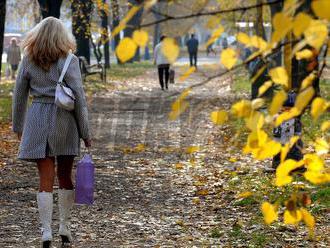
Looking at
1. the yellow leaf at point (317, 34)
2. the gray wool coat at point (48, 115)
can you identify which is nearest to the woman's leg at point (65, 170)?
the gray wool coat at point (48, 115)

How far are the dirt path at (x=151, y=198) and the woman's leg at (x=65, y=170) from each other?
51cm

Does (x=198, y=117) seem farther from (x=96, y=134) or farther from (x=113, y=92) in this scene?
(x=113, y=92)

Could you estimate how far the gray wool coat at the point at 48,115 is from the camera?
7180 mm

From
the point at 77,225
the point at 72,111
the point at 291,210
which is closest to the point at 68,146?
the point at 72,111

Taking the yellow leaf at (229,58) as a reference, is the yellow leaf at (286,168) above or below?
below

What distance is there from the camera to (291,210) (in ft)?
13.0

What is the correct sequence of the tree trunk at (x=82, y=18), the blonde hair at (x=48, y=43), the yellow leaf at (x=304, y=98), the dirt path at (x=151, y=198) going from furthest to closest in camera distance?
1. the tree trunk at (x=82, y=18)
2. the dirt path at (x=151, y=198)
3. the blonde hair at (x=48, y=43)
4. the yellow leaf at (x=304, y=98)

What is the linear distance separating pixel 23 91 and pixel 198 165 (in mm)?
5791

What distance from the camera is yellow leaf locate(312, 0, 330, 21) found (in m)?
2.81

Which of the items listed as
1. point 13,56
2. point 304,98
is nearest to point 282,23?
point 304,98

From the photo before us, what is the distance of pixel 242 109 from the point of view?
11.2ft

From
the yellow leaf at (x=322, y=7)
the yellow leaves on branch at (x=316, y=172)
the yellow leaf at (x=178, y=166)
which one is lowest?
the yellow leaf at (x=178, y=166)

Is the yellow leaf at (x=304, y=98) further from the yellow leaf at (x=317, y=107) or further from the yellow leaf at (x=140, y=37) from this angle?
the yellow leaf at (x=140, y=37)

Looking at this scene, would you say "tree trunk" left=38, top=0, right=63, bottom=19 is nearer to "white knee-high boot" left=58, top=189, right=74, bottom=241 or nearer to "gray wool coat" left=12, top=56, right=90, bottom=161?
"white knee-high boot" left=58, top=189, right=74, bottom=241
